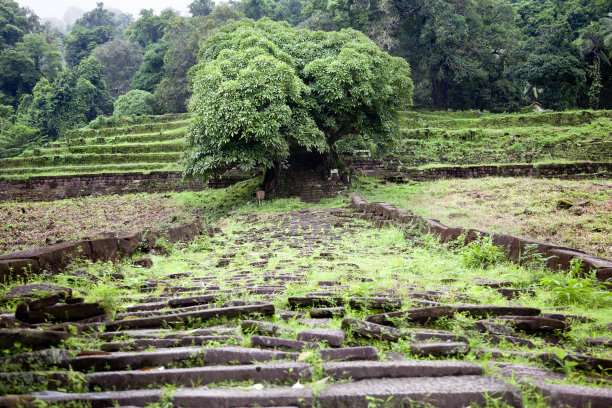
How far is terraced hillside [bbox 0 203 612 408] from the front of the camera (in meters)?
1.85

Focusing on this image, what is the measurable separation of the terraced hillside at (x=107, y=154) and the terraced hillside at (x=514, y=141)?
1509cm

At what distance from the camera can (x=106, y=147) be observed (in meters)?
29.2

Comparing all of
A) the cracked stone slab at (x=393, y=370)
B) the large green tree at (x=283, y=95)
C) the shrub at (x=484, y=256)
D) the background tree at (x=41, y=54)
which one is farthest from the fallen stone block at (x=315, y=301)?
the background tree at (x=41, y=54)

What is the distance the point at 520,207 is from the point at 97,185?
22.7 m

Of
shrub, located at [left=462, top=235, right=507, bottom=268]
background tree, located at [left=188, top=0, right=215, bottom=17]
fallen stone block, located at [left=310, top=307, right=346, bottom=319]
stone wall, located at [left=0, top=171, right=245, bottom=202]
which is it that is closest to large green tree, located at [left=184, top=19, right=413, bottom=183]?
stone wall, located at [left=0, top=171, right=245, bottom=202]

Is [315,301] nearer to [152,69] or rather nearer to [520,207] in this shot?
[520,207]

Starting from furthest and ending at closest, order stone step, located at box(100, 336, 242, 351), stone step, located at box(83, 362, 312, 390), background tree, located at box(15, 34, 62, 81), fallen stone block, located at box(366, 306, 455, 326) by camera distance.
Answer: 1. background tree, located at box(15, 34, 62, 81)
2. fallen stone block, located at box(366, 306, 455, 326)
3. stone step, located at box(100, 336, 242, 351)
4. stone step, located at box(83, 362, 312, 390)

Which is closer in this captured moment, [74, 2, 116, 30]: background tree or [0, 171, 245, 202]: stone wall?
[0, 171, 245, 202]: stone wall

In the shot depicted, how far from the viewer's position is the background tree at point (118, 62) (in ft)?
190

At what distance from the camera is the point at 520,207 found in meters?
9.53

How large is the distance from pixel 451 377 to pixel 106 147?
31.7m

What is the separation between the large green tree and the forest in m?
12.7

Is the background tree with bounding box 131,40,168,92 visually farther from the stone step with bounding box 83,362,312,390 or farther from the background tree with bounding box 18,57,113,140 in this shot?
the stone step with bounding box 83,362,312,390

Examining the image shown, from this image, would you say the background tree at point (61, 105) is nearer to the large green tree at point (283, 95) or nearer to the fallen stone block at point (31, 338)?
the large green tree at point (283, 95)
